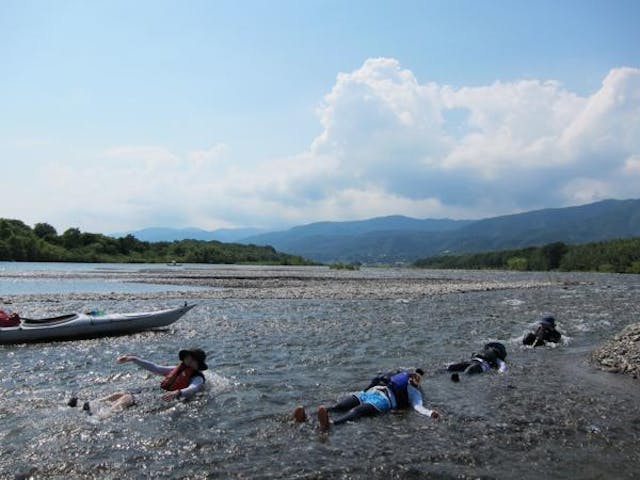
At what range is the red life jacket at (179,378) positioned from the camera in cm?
1550

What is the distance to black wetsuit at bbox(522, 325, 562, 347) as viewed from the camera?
24.6 metres

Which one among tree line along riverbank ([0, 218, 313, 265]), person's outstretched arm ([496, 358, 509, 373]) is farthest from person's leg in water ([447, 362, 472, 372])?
tree line along riverbank ([0, 218, 313, 265])

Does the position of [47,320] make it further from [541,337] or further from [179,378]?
[541,337]

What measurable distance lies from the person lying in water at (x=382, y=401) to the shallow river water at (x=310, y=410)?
1.02 ft

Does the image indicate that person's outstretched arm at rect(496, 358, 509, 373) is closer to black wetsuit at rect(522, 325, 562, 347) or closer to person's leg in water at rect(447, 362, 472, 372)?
person's leg in water at rect(447, 362, 472, 372)

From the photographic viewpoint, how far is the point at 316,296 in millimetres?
50844

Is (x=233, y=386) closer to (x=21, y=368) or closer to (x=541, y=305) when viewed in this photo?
(x=21, y=368)

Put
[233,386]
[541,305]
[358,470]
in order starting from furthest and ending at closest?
1. [541,305]
2. [233,386]
3. [358,470]

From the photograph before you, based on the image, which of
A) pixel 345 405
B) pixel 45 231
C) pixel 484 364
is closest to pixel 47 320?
pixel 345 405

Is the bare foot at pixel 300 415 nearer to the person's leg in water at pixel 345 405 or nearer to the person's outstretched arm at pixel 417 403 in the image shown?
the person's leg in water at pixel 345 405

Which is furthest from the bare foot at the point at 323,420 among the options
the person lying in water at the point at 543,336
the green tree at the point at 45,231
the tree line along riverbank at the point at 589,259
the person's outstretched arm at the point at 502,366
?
the green tree at the point at 45,231

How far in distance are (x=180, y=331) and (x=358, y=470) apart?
20138 millimetres

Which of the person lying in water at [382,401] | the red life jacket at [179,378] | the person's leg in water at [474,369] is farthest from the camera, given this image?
the person's leg in water at [474,369]

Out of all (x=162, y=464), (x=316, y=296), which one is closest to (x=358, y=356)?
(x=162, y=464)
